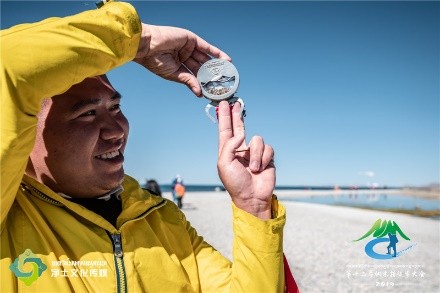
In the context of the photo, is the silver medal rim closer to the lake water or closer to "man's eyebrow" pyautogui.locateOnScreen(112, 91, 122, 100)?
"man's eyebrow" pyautogui.locateOnScreen(112, 91, 122, 100)

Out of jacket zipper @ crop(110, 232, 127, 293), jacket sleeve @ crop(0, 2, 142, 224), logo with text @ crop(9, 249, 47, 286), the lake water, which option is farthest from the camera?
the lake water

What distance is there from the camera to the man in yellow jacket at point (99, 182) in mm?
1679

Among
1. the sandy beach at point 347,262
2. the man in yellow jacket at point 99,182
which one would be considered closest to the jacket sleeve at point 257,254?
the man in yellow jacket at point 99,182

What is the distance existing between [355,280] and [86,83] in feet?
25.5

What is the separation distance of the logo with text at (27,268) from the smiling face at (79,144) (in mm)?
508

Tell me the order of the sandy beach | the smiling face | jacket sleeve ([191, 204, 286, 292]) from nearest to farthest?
jacket sleeve ([191, 204, 286, 292])
the smiling face
the sandy beach

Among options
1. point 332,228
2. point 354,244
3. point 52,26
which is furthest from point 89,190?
point 332,228

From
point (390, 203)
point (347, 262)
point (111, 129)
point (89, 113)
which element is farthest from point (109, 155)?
point (390, 203)

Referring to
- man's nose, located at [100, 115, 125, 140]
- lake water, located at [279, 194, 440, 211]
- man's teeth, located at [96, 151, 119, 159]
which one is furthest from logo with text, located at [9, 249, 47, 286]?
lake water, located at [279, 194, 440, 211]

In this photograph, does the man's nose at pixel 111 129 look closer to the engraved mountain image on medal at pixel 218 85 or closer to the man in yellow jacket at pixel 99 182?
the man in yellow jacket at pixel 99 182

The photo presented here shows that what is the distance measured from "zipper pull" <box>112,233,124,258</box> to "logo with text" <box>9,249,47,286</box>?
36cm

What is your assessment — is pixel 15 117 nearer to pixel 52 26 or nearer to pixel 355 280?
pixel 52 26

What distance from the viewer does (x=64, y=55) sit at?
1706 mm

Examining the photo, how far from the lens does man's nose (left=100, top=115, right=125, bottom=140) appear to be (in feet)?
7.67
